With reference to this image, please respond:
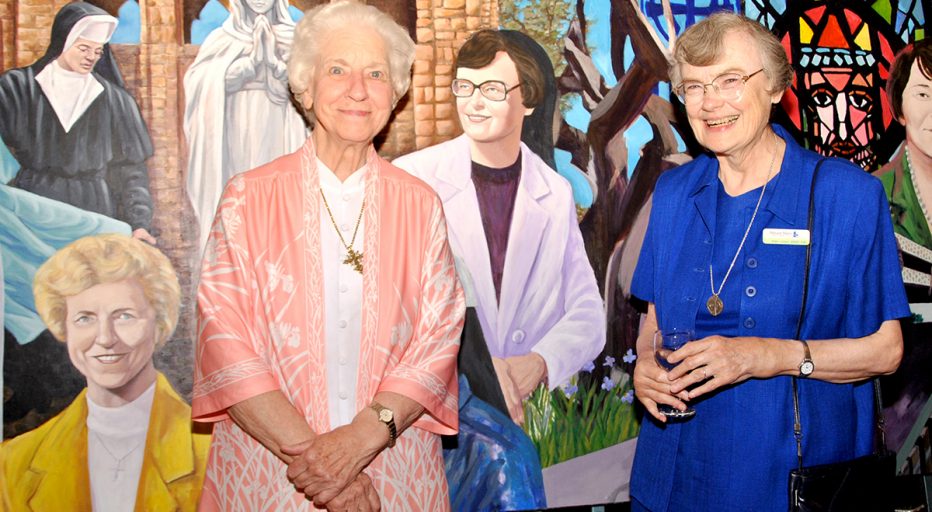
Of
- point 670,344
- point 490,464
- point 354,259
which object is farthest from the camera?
point 490,464

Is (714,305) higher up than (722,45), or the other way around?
(722,45)

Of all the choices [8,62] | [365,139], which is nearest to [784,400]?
[365,139]

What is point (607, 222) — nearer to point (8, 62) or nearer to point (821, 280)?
point (821, 280)

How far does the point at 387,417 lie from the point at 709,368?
876 mm

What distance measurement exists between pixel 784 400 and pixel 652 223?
0.63 m

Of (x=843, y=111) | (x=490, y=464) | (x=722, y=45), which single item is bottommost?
(x=490, y=464)

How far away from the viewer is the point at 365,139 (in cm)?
266

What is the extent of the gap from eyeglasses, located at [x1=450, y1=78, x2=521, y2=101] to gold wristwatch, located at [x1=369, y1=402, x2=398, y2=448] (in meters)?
1.29

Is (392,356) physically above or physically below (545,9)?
below

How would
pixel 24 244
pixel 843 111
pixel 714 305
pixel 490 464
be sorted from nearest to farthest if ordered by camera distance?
pixel 714 305 < pixel 24 244 < pixel 490 464 < pixel 843 111

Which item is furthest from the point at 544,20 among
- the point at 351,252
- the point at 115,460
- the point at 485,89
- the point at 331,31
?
the point at 115,460

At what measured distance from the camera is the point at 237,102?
308cm

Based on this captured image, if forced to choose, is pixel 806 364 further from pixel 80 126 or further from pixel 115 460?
pixel 80 126

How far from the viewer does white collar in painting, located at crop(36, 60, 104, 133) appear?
117 inches
